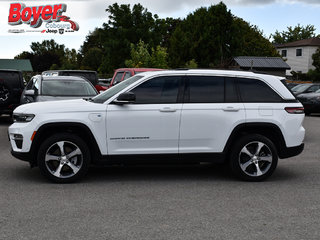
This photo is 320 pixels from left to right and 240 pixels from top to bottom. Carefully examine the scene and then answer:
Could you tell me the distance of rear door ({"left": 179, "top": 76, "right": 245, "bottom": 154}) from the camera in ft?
24.7

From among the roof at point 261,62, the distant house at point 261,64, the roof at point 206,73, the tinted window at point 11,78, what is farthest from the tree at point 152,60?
the roof at point 261,62

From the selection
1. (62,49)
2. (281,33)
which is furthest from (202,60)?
(62,49)

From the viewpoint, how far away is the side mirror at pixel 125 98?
7234 millimetres

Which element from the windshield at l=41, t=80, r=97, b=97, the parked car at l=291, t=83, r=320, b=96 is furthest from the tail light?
the parked car at l=291, t=83, r=320, b=96

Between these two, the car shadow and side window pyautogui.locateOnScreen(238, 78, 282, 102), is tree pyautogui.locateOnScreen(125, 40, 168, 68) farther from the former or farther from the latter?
side window pyautogui.locateOnScreen(238, 78, 282, 102)

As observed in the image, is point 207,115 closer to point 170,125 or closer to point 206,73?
point 170,125

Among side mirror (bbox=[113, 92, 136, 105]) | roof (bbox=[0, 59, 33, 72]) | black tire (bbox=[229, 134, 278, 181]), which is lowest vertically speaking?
black tire (bbox=[229, 134, 278, 181])

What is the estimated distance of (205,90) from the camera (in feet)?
25.3

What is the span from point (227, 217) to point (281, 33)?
388ft

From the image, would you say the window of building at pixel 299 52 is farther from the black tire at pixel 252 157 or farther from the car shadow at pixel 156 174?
the black tire at pixel 252 157

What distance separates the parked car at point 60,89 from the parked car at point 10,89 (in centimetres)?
329

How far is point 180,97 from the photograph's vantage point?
7.60m

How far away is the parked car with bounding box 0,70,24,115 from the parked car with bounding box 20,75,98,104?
10.8 feet

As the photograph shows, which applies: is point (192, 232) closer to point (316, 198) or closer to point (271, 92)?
point (316, 198)
